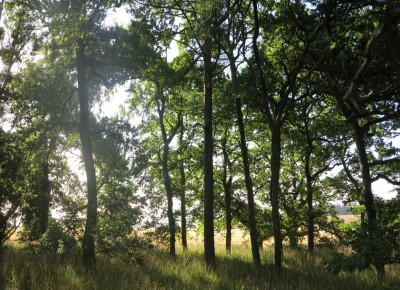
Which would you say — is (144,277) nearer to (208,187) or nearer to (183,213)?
(208,187)

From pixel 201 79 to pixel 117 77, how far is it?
476 centimetres

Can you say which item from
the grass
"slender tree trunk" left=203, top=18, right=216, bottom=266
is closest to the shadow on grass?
the grass

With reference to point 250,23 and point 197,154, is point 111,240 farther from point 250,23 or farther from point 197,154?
point 197,154

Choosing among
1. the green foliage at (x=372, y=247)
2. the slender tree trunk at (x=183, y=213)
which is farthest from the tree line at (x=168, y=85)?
the slender tree trunk at (x=183, y=213)

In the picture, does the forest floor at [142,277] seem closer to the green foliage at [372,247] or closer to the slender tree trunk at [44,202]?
the green foliage at [372,247]

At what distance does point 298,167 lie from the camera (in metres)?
24.8

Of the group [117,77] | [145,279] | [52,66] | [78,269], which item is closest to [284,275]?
[145,279]

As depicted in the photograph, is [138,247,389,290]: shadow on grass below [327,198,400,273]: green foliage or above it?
below

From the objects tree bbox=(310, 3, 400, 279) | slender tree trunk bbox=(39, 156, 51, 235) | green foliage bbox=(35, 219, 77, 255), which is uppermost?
tree bbox=(310, 3, 400, 279)

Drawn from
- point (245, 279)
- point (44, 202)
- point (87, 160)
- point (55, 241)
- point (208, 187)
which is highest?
point (87, 160)

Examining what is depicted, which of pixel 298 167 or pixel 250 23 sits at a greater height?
pixel 250 23

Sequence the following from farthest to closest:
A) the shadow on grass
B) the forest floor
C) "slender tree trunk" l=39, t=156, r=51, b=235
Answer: "slender tree trunk" l=39, t=156, r=51, b=235 → the shadow on grass → the forest floor

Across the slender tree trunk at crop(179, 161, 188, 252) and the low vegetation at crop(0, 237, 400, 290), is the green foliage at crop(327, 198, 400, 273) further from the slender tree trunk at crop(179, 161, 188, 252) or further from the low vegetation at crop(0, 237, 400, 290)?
the slender tree trunk at crop(179, 161, 188, 252)

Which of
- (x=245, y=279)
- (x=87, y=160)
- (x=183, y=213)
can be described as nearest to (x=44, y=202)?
(x=87, y=160)
